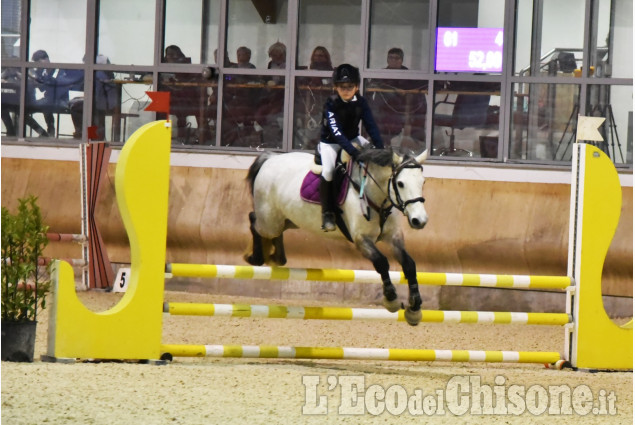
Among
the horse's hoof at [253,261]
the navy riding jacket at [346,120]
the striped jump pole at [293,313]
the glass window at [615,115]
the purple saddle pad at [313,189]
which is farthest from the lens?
the glass window at [615,115]

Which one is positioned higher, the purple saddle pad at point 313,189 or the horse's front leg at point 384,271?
the purple saddle pad at point 313,189

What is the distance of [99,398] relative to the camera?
20.8 feet

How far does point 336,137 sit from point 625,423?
8.38ft

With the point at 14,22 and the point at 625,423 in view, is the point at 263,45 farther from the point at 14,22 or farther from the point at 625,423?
the point at 625,423

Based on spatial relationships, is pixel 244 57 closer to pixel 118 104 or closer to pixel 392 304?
pixel 118 104

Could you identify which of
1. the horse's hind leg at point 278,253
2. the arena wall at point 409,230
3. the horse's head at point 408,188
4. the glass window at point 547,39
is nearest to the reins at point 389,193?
the horse's head at point 408,188

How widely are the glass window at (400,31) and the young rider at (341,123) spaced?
4762 mm

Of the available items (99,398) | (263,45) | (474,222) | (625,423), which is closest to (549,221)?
(474,222)

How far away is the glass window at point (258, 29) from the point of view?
500 inches

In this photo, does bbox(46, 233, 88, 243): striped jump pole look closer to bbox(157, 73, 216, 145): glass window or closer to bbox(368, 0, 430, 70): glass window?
bbox(157, 73, 216, 145): glass window

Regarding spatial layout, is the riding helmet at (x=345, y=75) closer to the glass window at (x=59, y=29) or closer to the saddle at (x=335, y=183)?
the saddle at (x=335, y=183)

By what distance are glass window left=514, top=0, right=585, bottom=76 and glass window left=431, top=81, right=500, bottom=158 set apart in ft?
1.43

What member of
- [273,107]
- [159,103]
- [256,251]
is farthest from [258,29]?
[256,251]

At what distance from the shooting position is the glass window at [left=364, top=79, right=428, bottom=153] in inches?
489
